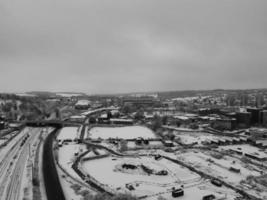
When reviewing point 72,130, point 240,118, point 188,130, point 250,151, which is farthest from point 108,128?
point 240,118

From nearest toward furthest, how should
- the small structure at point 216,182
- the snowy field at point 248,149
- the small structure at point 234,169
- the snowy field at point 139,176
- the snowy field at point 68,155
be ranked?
the snowy field at point 139,176
the small structure at point 216,182
the snowy field at point 68,155
the small structure at point 234,169
the snowy field at point 248,149

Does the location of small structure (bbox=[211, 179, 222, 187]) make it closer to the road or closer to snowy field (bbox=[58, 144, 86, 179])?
snowy field (bbox=[58, 144, 86, 179])

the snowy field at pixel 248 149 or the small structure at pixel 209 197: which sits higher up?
the small structure at pixel 209 197

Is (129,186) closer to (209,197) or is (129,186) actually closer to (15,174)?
(209,197)

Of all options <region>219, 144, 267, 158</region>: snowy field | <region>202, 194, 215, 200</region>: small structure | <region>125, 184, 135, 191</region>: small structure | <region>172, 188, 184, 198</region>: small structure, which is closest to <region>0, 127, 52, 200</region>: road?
<region>125, 184, 135, 191</region>: small structure

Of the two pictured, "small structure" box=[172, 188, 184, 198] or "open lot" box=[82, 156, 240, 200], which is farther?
"open lot" box=[82, 156, 240, 200]

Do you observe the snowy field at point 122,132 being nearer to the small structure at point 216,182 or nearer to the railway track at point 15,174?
the railway track at point 15,174

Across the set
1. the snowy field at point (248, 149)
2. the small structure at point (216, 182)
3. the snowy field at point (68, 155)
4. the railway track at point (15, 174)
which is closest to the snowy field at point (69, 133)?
the snowy field at point (68, 155)
